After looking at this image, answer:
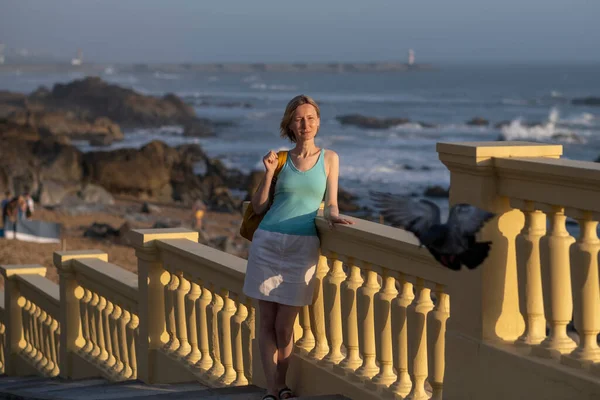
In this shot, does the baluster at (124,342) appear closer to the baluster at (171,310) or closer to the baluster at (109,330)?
the baluster at (109,330)

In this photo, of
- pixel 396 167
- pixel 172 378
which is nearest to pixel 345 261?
pixel 172 378

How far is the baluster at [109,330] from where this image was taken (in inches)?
280

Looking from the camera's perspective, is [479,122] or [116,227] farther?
[479,122]

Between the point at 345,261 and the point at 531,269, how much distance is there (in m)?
1.17

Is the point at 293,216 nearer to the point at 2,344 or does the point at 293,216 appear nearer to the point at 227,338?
the point at 227,338

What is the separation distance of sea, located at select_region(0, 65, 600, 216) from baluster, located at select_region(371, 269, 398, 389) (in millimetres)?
32416

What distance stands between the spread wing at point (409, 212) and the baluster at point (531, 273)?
0.40m

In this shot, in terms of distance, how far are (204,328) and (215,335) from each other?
12 centimetres

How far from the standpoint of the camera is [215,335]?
5.79 metres

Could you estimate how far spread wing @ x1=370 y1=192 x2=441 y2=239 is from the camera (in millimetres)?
3373

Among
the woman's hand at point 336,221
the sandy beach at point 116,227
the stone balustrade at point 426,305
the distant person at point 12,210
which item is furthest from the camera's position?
the distant person at point 12,210

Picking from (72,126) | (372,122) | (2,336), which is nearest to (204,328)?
(2,336)

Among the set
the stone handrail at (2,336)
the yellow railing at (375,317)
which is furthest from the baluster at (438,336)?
the stone handrail at (2,336)

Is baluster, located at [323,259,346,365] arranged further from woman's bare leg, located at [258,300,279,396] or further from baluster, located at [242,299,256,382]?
baluster, located at [242,299,256,382]
